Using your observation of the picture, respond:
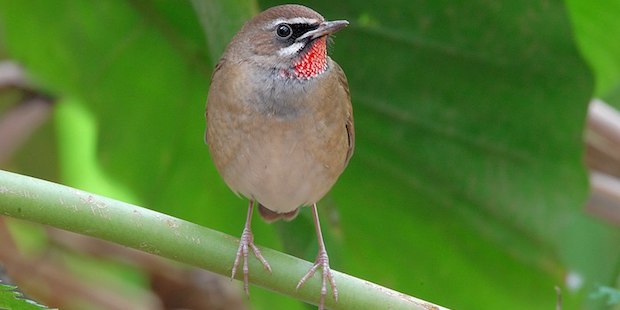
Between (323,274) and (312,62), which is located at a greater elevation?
(312,62)

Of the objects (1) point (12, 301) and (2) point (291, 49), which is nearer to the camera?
(1) point (12, 301)

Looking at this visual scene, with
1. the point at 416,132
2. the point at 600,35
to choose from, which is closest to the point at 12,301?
the point at 416,132

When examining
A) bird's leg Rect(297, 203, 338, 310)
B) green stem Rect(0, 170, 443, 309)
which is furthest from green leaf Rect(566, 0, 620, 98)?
green stem Rect(0, 170, 443, 309)

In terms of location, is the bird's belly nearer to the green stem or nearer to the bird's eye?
the bird's eye

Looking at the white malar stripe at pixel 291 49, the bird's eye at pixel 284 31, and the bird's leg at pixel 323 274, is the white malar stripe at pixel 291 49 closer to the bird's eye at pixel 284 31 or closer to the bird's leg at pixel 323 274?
the bird's eye at pixel 284 31

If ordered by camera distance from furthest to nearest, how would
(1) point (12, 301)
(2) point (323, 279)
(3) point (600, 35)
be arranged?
(3) point (600, 35) < (2) point (323, 279) < (1) point (12, 301)

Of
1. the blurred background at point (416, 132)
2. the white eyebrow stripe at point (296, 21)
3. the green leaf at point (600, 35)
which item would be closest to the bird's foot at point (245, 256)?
the white eyebrow stripe at point (296, 21)

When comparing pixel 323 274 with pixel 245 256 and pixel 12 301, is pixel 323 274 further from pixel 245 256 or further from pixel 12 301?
pixel 12 301
